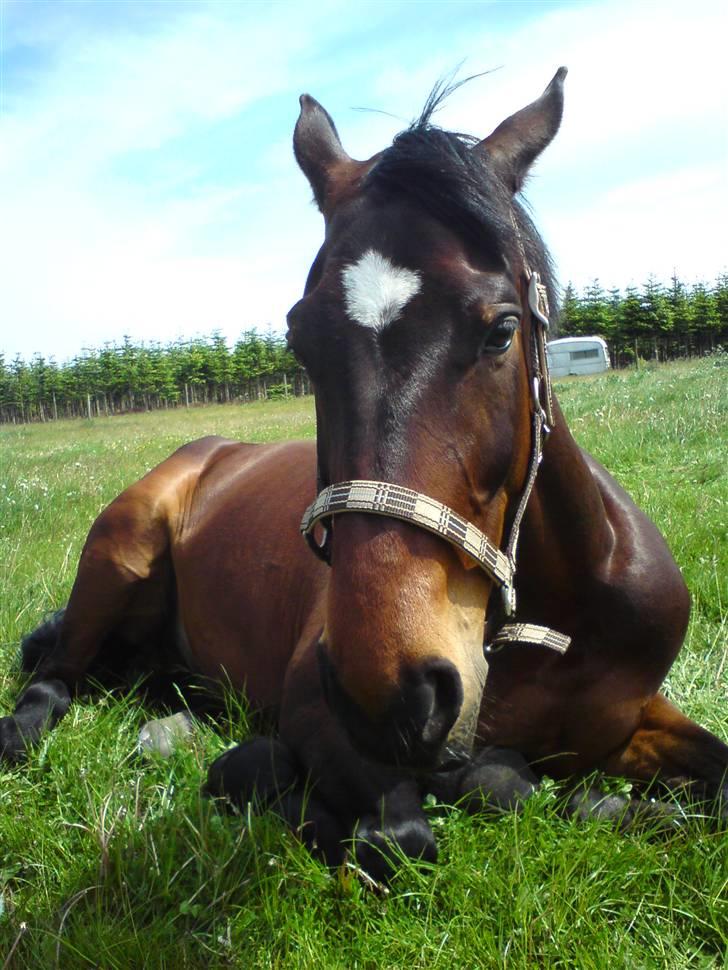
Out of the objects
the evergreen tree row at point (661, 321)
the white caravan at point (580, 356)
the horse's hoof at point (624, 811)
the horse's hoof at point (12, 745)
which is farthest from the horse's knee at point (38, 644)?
the evergreen tree row at point (661, 321)

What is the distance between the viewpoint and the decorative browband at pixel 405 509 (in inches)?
71.9

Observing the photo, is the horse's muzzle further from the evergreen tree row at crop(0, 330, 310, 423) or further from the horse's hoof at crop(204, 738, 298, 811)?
the evergreen tree row at crop(0, 330, 310, 423)

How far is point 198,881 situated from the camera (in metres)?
2.32

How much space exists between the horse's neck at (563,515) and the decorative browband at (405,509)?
2.14ft

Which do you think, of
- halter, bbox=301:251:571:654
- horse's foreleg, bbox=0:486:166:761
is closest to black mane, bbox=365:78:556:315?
halter, bbox=301:251:571:654

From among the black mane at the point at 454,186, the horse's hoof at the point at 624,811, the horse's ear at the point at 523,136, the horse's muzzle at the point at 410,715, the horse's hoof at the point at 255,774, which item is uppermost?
the horse's ear at the point at 523,136

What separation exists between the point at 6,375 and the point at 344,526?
278 feet

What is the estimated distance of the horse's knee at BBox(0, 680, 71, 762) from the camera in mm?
3408

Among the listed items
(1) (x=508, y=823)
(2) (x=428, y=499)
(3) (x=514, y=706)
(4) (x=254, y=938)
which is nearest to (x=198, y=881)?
(4) (x=254, y=938)

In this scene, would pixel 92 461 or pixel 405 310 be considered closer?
pixel 405 310

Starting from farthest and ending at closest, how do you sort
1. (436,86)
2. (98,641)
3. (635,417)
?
1. (635,417)
2. (98,641)
3. (436,86)

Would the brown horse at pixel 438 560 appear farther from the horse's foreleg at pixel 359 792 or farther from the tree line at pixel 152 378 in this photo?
the tree line at pixel 152 378

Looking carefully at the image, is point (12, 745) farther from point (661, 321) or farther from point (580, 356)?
point (661, 321)

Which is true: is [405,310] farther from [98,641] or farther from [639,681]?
[98,641]
